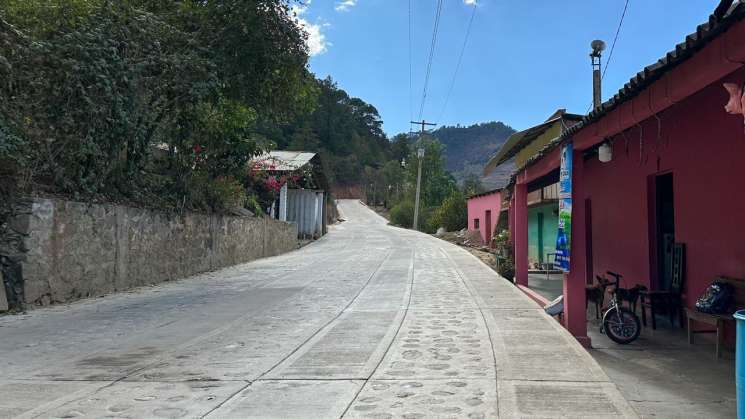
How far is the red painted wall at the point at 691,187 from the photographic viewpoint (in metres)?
6.44

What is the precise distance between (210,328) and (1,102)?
4.91 m

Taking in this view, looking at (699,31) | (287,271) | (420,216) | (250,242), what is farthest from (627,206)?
(420,216)

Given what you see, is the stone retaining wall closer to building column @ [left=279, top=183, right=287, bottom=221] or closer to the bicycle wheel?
the bicycle wheel

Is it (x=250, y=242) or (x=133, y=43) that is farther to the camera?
(x=250, y=242)

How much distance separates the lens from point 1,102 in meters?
8.32

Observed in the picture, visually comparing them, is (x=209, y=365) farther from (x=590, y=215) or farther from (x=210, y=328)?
(x=590, y=215)

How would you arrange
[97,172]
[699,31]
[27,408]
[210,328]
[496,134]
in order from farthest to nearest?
[496,134] < [97,172] < [210,328] < [27,408] < [699,31]

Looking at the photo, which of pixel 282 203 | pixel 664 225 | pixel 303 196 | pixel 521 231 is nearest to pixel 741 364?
pixel 664 225

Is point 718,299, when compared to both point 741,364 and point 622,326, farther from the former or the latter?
point 741,364

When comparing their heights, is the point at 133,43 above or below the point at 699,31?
above

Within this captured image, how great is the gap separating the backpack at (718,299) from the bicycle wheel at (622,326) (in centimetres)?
89

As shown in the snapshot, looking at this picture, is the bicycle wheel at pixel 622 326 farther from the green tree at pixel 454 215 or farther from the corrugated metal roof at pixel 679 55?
the green tree at pixel 454 215

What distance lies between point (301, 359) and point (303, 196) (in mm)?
26135

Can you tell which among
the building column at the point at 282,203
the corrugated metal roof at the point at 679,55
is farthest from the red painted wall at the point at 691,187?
the building column at the point at 282,203
